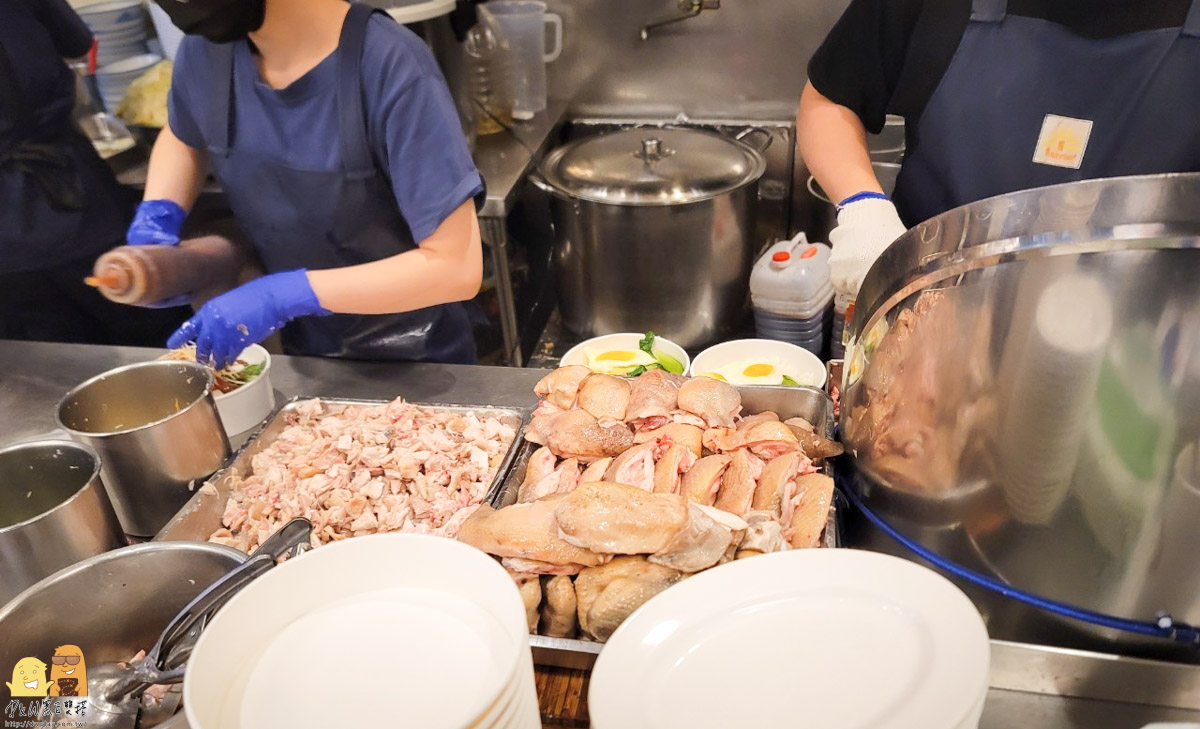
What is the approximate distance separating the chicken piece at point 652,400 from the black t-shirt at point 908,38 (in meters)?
1.03

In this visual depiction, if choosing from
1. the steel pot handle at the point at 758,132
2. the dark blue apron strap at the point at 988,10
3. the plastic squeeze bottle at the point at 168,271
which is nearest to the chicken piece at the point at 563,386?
the plastic squeeze bottle at the point at 168,271

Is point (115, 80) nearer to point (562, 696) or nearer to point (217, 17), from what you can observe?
point (217, 17)

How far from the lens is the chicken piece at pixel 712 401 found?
5.03 ft

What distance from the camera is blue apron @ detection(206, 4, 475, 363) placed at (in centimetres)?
206

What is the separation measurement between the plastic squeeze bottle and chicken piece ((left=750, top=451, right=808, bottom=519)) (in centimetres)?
156

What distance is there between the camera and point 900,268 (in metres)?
1.01

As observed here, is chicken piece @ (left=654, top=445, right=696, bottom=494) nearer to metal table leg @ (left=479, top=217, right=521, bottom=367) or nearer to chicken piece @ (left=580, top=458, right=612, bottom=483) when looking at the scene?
chicken piece @ (left=580, top=458, right=612, bottom=483)

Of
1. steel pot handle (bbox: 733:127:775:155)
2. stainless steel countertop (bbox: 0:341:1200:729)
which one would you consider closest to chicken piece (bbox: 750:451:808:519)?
stainless steel countertop (bbox: 0:341:1200:729)

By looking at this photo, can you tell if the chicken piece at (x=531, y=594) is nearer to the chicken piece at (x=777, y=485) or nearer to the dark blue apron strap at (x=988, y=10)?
the chicken piece at (x=777, y=485)

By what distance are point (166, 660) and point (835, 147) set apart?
6.37 ft

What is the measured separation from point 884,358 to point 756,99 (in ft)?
10.8

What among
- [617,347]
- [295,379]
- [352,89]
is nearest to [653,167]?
[617,347]

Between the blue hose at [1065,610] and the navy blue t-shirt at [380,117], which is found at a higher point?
the navy blue t-shirt at [380,117]

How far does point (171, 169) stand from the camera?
2.36m
